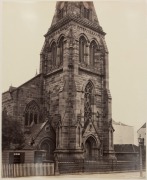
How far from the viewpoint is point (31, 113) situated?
2030 cm

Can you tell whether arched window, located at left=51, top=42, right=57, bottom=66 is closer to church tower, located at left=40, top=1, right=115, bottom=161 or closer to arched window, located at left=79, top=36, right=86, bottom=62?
church tower, located at left=40, top=1, right=115, bottom=161

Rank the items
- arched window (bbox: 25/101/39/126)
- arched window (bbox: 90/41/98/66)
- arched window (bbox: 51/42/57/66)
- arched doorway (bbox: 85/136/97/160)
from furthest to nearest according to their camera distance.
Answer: arched window (bbox: 90/41/98/66), arched window (bbox: 51/42/57/66), arched doorway (bbox: 85/136/97/160), arched window (bbox: 25/101/39/126)

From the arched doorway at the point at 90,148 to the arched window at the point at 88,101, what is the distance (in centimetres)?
112

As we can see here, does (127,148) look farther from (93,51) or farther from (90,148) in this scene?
(93,51)

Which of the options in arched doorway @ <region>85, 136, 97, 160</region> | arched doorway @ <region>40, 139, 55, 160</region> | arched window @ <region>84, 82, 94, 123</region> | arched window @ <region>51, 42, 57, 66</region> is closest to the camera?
arched doorway @ <region>40, 139, 55, 160</region>

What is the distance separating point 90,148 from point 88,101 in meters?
2.70

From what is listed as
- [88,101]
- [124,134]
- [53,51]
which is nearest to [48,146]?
[88,101]

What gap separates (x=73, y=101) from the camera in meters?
19.7

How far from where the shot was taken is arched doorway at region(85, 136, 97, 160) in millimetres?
20156

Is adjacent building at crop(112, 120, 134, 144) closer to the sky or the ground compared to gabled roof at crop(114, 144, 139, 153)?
closer to the sky

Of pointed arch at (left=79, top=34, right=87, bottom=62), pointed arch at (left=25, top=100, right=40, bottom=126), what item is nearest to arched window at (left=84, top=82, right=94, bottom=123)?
pointed arch at (left=79, top=34, right=87, bottom=62)

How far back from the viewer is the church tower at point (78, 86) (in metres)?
19.3

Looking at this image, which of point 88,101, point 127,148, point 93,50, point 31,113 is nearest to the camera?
point 127,148

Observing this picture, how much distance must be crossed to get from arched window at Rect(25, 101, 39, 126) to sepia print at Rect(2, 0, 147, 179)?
0.06 meters
